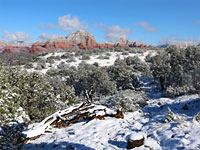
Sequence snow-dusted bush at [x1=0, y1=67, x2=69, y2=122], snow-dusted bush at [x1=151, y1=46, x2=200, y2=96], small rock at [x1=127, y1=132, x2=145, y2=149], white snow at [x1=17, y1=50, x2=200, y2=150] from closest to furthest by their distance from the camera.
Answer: small rock at [x1=127, y1=132, x2=145, y2=149] → white snow at [x1=17, y1=50, x2=200, y2=150] → snow-dusted bush at [x1=0, y1=67, x2=69, y2=122] → snow-dusted bush at [x1=151, y1=46, x2=200, y2=96]

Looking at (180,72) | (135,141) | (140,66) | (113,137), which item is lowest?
(113,137)

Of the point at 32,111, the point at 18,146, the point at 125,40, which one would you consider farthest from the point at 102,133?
the point at 125,40

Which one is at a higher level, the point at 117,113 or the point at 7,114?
the point at 7,114

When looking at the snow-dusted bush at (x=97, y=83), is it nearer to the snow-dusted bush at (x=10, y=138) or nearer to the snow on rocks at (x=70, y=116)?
the snow on rocks at (x=70, y=116)

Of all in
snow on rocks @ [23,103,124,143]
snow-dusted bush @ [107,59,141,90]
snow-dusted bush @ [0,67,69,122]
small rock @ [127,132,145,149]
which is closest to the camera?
small rock @ [127,132,145,149]

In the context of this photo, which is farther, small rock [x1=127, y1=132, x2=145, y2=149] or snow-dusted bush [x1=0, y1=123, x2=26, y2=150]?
small rock [x1=127, y1=132, x2=145, y2=149]

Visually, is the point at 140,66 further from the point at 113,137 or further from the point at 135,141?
the point at 135,141

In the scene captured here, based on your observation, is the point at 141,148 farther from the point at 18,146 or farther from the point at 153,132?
the point at 18,146

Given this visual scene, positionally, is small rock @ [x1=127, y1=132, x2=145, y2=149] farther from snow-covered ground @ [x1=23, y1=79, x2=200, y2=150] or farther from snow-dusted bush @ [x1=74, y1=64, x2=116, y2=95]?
snow-dusted bush @ [x1=74, y1=64, x2=116, y2=95]

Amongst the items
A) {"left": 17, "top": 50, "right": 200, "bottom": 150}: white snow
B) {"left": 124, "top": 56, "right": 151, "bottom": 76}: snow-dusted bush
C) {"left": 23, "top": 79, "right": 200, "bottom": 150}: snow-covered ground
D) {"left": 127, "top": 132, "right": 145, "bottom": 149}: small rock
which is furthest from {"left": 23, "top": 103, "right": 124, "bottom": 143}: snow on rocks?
{"left": 124, "top": 56, "right": 151, "bottom": 76}: snow-dusted bush

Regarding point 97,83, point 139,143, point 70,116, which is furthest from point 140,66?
point 139,143

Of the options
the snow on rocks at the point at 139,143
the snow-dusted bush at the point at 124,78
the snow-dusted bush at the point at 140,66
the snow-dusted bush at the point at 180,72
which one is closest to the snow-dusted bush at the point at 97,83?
the snow-dusted bush at the point at 124,78

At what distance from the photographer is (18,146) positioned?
6.08 m

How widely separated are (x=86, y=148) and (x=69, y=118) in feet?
11.6
